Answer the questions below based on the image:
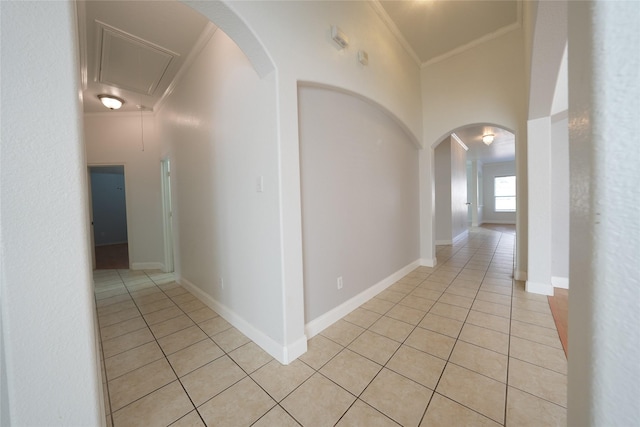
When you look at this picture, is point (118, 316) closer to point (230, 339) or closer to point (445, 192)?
point (230, 339)

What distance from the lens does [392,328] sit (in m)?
2.03

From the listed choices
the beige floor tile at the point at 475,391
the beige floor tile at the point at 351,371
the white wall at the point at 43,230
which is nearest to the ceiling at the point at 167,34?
the white wall at the point at 43,230

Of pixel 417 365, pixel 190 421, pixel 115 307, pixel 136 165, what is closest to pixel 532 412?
pixel 417 365

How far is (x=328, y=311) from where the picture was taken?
2119 millimetres

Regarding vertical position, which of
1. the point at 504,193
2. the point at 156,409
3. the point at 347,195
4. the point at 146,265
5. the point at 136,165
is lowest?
the point at 156,409

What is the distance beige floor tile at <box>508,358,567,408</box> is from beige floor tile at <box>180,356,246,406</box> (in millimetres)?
1743

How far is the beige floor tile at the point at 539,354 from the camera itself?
4.96ft

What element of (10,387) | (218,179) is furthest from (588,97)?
(218,179)

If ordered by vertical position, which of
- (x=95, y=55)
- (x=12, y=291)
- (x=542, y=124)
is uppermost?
(x=95, y=55)

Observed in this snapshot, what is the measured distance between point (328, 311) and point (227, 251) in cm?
114

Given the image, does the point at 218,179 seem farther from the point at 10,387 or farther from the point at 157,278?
the point at 157,278

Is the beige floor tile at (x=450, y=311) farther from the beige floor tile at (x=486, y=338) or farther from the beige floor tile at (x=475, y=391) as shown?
the beige floor tile at (x=475, y=391)

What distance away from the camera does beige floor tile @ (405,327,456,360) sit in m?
1.70

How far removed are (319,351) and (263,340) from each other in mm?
454
